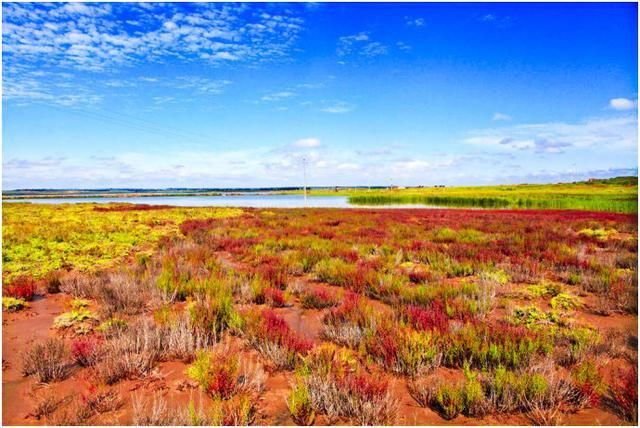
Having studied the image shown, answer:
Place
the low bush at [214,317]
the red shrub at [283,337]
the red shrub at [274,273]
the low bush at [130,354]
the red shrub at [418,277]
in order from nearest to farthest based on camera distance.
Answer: the low bush at [130,354] → the red shrub at [283,337] → the low bush at [214,317] → the red shrub at [274,273] → the red shrub at [418,277]

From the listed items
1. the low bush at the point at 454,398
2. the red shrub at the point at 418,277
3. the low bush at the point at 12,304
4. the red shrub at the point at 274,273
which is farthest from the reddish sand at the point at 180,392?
the red shrub at the point at 418,277

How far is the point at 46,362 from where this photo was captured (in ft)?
14.7

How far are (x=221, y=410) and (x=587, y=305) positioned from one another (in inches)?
277

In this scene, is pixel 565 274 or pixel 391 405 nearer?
pixel 391 405

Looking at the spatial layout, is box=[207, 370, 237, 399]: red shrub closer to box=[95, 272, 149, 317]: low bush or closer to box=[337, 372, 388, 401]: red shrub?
box=[337, 372, 388, 401]: red shrub

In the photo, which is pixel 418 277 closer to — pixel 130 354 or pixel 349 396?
pixel 349 396

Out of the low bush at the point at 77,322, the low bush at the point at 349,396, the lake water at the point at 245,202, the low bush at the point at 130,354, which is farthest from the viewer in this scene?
the lake water at the point at 245,202

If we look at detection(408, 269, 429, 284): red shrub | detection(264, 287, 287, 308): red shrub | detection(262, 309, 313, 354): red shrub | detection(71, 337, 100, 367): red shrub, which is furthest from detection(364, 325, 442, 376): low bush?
detection(408, 269, 429, 284): red shrub

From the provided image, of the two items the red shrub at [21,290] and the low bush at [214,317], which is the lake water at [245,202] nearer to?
the red shrub at [21,290]

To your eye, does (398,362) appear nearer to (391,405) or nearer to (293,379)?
(391,405)

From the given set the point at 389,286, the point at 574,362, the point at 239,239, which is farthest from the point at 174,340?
the point at 239,239

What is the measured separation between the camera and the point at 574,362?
15.3 ft

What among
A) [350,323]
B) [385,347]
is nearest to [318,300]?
[350,323]

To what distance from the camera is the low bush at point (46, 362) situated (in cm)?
434
